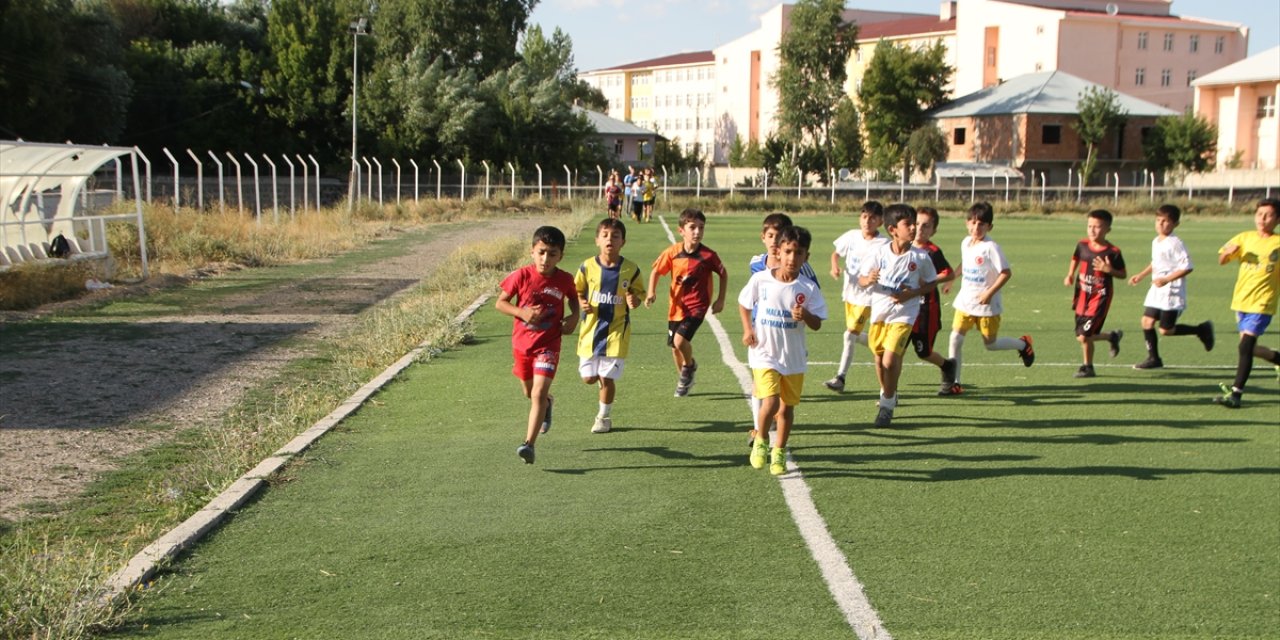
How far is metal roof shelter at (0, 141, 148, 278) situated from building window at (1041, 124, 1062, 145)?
63.0m

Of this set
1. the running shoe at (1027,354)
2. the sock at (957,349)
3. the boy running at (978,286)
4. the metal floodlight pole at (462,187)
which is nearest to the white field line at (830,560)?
the sock at (957,349)

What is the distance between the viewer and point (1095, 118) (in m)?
69.2

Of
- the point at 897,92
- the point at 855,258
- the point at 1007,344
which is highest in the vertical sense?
the point at 897,92

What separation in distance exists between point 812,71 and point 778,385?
2972 inches

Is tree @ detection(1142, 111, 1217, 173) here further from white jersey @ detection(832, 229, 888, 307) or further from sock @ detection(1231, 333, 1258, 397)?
white jersey @ detection(832, 229, 888, 307)

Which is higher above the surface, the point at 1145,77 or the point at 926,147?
the point at 1145,77

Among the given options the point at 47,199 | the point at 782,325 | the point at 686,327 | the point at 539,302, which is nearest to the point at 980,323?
the point at 686,327

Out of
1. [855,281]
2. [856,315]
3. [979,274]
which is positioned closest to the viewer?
[856,315]

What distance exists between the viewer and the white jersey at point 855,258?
9.42 metres

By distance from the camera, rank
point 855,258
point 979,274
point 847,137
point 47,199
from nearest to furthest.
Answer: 1. point 855,258
2. point 979,274
3. point 47,199
4. point 847,137

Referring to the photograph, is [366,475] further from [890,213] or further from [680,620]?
[890,213]

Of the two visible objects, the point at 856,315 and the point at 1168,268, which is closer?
the point at 856,315

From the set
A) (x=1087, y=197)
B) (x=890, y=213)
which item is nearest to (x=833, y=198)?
(x=1087, y=197)

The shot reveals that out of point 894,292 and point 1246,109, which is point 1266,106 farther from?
point 894,292
